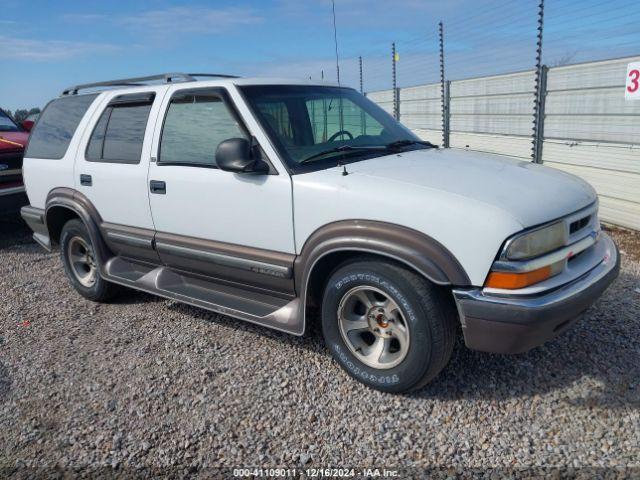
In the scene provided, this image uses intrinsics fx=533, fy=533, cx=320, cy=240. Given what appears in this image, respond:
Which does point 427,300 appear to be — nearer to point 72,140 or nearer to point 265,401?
point 265,401

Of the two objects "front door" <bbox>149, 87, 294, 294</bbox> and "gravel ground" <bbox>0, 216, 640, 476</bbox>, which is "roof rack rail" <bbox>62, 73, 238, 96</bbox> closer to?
"front door" <bbox>149, 87, 294, 294</bbox>

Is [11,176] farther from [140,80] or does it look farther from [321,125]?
[321,125]

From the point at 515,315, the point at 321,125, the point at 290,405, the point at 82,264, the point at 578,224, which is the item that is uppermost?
the point at 321,125

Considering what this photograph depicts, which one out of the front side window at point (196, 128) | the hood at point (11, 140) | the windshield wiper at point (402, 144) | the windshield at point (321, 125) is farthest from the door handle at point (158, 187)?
the hood at point (11, 140)

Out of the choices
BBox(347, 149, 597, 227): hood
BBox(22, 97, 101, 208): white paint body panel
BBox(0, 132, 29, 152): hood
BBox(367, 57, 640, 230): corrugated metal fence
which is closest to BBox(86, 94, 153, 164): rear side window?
BBox(22, 97, 101, 208): white paint body panel

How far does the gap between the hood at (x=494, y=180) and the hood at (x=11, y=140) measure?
6.37 metres

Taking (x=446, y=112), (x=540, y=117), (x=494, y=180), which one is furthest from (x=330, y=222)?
(x=446, y=112)

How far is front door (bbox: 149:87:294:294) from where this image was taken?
3.50 metres

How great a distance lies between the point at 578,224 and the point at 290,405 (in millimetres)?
2020

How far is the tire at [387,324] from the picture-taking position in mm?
2957

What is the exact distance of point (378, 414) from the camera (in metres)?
3.08

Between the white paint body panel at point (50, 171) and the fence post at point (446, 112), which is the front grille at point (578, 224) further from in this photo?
the fence post at point (446, 112)

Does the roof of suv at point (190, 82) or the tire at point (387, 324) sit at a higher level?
the roof of suv at point (190, 82)

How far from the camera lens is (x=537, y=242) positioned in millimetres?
2793
